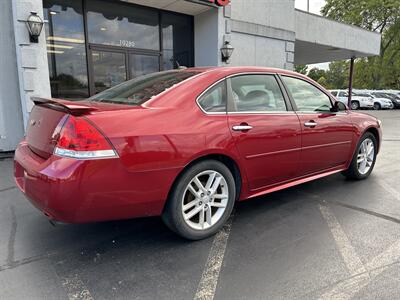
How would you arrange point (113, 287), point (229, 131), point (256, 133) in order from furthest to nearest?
point (256, 133)
point (229, 131)
point (113, 287)

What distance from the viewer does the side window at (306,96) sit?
3721 millimetres

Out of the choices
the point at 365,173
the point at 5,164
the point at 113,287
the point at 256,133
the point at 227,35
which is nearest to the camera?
the point at 113,287

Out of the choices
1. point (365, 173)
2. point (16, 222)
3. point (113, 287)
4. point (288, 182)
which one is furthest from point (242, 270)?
point (365, 173)

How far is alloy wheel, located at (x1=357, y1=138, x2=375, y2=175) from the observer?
466cm

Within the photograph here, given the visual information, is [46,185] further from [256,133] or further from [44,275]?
[256,133]

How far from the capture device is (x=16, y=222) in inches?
132

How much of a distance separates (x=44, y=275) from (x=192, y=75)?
6.82ft

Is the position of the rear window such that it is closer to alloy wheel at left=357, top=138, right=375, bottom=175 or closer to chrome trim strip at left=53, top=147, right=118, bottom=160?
chrome trim strip at left=53, top=147, right=118, bottom=160

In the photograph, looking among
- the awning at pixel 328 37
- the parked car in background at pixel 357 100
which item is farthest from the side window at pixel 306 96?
the parked car in background at pixel 357 100

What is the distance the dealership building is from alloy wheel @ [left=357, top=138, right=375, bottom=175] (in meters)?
5.56

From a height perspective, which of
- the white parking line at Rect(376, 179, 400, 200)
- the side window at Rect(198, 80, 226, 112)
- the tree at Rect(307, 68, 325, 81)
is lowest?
the white parking line at Rect(376, 179, 400, 200)

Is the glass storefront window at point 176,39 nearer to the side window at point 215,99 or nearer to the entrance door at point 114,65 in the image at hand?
the entrance door at point 114,65

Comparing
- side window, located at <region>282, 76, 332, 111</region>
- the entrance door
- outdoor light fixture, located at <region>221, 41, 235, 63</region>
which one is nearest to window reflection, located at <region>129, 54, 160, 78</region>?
the entrance door

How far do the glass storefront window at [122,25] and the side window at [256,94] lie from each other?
6.20 meters
